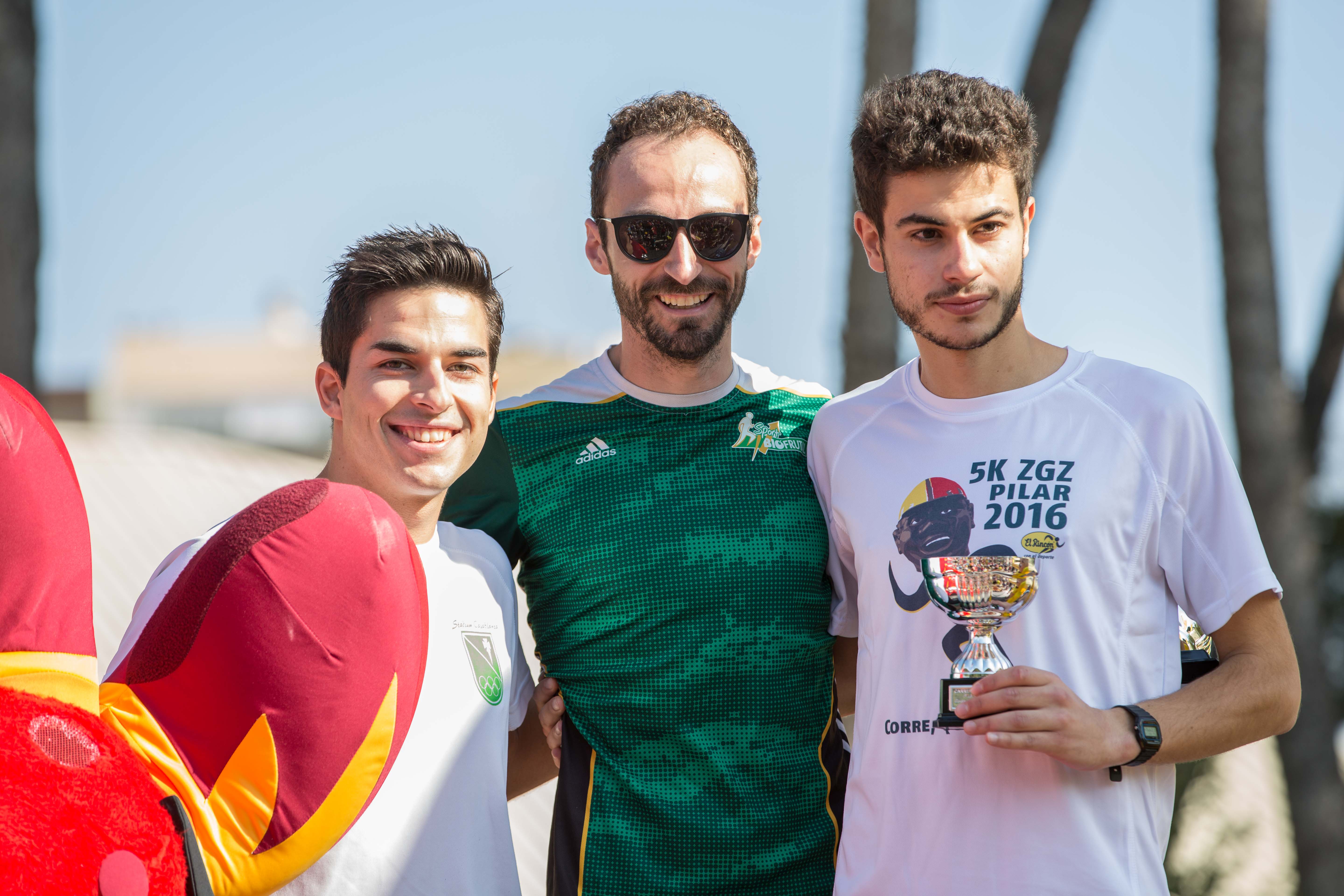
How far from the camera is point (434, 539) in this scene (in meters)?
2.92

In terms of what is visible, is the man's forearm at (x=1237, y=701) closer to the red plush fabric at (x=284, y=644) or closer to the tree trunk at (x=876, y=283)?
the red plush fabric at (x=284, y=644)

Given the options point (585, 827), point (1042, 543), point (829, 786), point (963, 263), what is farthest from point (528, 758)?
point (963, 263)

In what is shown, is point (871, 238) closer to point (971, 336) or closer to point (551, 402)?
point (971, 336)

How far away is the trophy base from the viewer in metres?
2.42

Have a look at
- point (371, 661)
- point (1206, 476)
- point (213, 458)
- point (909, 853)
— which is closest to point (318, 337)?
point (371, 661)

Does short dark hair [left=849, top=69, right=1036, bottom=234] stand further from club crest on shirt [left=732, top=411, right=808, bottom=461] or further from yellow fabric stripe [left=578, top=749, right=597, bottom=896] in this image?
yellow fabric stripe [left=578, top=749, right=597, bottom=896]

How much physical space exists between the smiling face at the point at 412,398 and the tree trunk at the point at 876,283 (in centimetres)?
306

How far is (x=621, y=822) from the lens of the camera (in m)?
3.05

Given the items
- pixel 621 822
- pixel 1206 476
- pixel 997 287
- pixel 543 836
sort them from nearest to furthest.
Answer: pixel 1206 476 → pixel 997 287 → pixel 621 822 → pixel 543 836

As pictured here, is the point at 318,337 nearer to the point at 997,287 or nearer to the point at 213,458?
the point at 997,287

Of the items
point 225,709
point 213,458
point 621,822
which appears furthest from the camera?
point 213,458

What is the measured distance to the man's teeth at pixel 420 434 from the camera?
276cm

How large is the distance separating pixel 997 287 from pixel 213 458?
1318 centimetres

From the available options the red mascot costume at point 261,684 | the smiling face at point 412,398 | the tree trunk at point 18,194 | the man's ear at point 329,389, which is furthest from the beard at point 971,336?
the tree trunk at point 18,194
